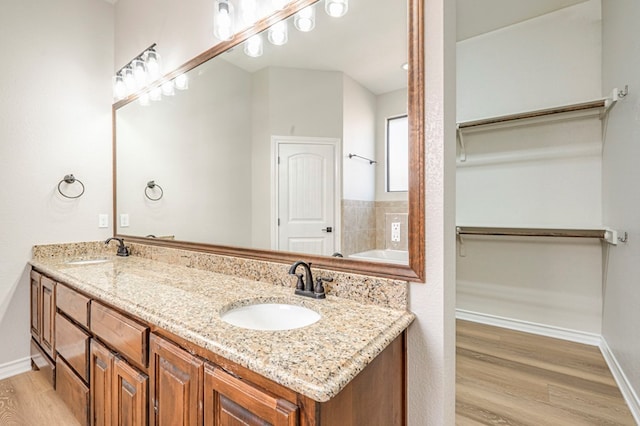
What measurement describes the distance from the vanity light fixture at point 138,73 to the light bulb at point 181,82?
0.87 feet

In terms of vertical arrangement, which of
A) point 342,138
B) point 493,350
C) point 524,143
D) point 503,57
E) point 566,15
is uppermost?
point 566,15

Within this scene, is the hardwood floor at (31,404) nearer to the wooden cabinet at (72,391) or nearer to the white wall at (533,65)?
the wooden cabinet at (72,391)

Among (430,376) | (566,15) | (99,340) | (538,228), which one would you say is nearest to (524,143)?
(538,228)

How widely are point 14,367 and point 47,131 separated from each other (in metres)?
1.77

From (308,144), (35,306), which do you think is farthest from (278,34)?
(35,306)

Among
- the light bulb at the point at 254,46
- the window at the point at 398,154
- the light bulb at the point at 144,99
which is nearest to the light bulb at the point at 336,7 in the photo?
the light bulb at the point at 254,46

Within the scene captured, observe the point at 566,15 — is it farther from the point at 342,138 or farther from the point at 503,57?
the point at 342,138

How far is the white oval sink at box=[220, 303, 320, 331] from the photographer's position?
1167 millimetres

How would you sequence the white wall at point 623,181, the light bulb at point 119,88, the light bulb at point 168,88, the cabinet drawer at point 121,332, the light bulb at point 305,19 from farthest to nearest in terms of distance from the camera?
the light bulb at point 119,88
the light bulb at point 168,88
the white wall at point 623,181
the light bulb at point 305,19
the cabinet drawer at point 121,332

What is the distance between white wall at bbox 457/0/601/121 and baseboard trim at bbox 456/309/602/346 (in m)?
1.99

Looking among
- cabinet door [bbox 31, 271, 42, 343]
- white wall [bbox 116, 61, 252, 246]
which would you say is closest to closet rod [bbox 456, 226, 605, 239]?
white wall [bbox 116, 61, 252, 246]

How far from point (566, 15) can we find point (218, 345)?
3644 millimetres

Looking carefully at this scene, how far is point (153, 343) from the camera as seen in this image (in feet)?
3.53

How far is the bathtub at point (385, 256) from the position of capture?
112 centimetres
